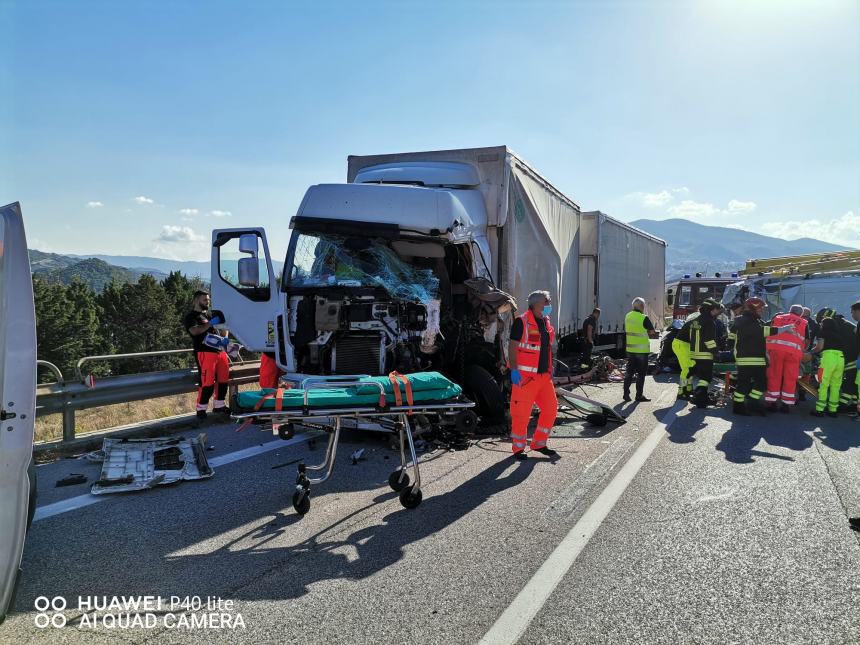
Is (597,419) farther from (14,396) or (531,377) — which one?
(14,396)

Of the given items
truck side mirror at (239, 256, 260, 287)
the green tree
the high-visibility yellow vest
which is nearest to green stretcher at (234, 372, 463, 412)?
truck side mirror at (239, 256, 260, 287)

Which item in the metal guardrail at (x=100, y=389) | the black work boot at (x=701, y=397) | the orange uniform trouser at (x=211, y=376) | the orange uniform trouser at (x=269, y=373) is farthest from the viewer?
the black work boot at (x=701, y=397)

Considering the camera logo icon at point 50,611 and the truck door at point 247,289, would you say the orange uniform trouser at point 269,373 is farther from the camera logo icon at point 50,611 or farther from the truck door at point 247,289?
the camera logo icon at point 50,611

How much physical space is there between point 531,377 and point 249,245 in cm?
355

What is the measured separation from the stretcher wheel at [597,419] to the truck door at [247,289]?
4.09 metres

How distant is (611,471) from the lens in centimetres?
578

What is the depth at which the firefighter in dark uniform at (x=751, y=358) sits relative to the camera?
29.6ft

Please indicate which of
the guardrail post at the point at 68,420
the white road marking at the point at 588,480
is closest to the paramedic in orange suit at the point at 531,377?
the white road marking at the point at 588,480

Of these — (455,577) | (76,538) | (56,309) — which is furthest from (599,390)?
(56,309)

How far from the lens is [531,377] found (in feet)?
21.4

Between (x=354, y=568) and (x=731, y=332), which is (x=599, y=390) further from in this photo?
(x=354, y=568)

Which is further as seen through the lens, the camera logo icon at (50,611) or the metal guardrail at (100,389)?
the metal guardrail at (100,389)

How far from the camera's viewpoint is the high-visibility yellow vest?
32.5 ft

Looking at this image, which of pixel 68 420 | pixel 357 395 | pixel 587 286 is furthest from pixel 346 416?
pixel 587 286
